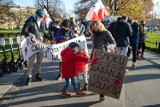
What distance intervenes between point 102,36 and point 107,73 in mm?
1045

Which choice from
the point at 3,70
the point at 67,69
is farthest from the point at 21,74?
the point at 67,69

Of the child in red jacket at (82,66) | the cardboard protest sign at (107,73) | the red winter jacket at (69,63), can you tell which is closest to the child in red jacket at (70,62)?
the red winter jacket at (69,63)

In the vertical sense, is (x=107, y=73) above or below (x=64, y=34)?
below

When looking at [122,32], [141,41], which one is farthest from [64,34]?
[141,41]

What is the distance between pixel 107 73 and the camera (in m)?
6.75

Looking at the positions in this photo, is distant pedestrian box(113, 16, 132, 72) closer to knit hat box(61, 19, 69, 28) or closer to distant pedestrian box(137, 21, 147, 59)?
knit hat box(61, 19, 69, 28)

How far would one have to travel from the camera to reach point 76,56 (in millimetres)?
6996

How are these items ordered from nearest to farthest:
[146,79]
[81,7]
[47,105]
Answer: [47,105]
[146,79]
[81,7]

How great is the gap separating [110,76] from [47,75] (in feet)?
12.6

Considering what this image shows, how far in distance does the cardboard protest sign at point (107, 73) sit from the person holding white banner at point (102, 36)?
65 cm

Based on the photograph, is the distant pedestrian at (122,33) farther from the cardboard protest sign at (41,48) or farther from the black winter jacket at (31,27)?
the black winter jacket at (31,27)

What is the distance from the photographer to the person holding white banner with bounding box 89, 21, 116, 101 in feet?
23.6

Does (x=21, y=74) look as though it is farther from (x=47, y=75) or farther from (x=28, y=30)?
(x=28, y=30)

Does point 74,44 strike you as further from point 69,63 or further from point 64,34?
point 64,34
